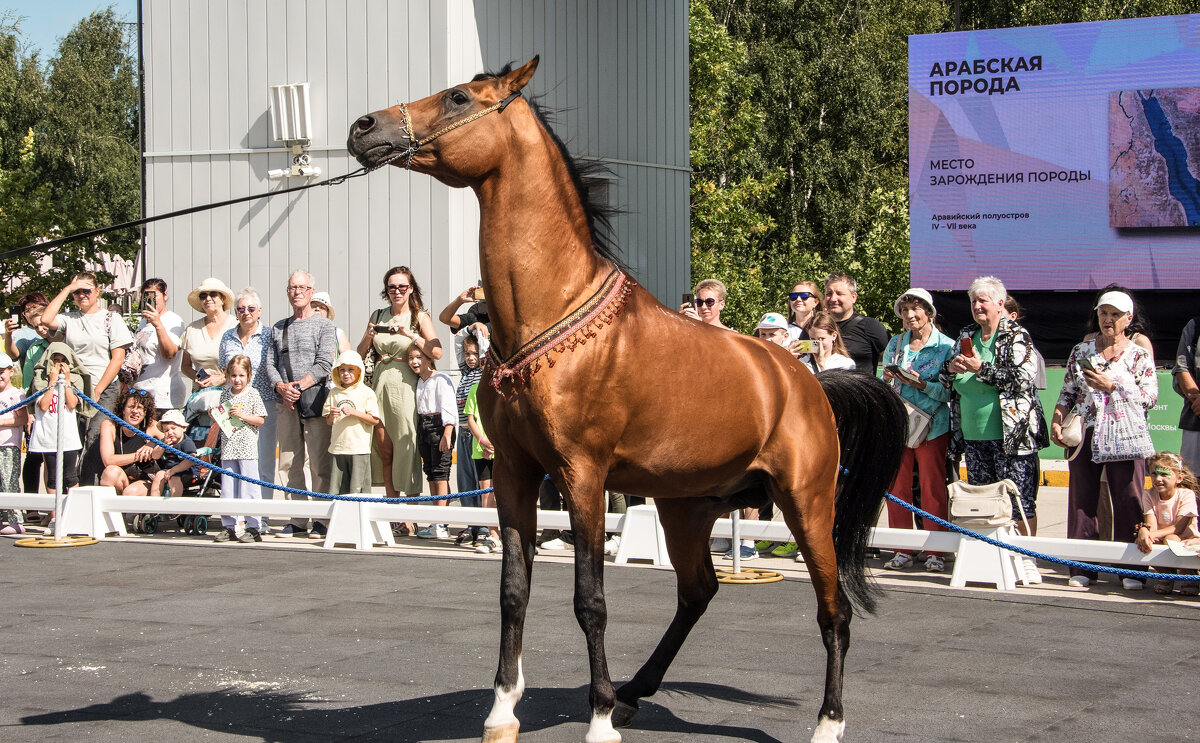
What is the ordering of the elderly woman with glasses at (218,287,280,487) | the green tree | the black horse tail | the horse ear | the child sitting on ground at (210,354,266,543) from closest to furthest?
the horse ear, the black horse tail, the child sitting on ground at (210,354,266,543), the elderly woman with glasses at (218,287,280,487), the green tree

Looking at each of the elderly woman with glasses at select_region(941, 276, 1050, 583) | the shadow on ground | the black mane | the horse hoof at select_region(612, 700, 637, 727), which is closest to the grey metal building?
the elderly woman with glasses at select_region(941, 276, 1050, 583)

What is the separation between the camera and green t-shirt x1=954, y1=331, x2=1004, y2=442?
333 inches

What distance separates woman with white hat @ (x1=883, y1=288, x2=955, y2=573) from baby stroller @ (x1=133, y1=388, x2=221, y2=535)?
5.56m

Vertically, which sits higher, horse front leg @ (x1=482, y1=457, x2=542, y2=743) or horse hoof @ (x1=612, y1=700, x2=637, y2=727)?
horse front leg @ (x1=482, y1=457, x2=542, y2=743)

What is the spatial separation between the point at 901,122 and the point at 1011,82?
892 inches

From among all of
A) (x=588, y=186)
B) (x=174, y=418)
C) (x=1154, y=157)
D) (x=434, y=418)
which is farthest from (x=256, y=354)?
(x=1154, y=157)

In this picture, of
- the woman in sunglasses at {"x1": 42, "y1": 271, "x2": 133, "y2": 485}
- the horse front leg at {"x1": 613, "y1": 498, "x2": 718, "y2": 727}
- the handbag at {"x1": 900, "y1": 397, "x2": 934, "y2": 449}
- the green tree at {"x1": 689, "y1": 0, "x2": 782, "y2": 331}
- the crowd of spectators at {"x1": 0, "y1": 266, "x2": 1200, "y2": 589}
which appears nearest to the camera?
the horse front leg at {"x1": 613, "y1": 498, "x2": 718, "y2": 727}

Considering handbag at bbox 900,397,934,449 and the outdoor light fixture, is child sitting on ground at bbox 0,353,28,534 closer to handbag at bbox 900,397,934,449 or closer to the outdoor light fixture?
the outdoor light fixture

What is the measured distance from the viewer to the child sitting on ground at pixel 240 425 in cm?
1029

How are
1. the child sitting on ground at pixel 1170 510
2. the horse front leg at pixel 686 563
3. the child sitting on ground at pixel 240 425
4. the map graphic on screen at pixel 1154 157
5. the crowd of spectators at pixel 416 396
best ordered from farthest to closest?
1. the map graphic on screen at pixel 1154 157
2. the child sitting on ground at pixel 240 425
3. the crowd of spectators at pixel 416 396
4. the child sitting on ground at pixel 1170 510
5. the horse front leg at pixel 686 563

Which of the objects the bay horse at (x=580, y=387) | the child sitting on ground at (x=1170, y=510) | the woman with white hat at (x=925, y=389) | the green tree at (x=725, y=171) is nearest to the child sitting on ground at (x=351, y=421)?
the woman with white hat at (x=925, y=389)

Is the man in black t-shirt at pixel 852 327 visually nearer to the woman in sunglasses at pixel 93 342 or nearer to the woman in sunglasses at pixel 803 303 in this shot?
the woman in sunglasses at pixel 803 303

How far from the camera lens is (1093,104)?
1602 cm

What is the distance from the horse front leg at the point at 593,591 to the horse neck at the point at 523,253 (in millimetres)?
583
